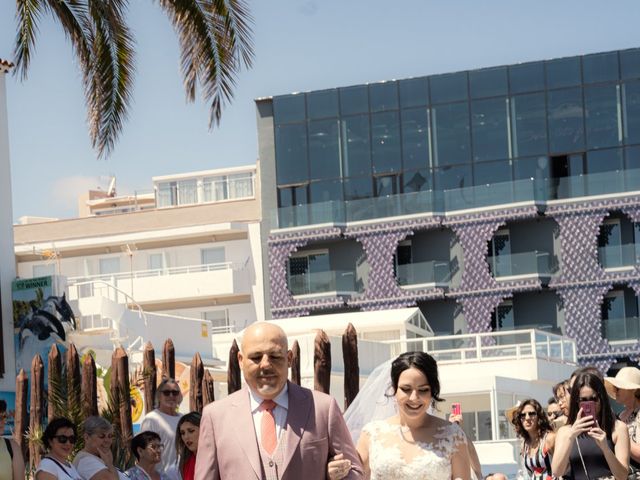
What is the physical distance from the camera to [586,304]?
188 ft

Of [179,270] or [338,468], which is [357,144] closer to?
[179,270]

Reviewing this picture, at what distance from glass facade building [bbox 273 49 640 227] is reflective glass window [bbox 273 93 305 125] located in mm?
52

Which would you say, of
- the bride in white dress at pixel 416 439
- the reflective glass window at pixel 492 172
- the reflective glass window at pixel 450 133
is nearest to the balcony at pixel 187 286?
the reflective glass window at pixel 450 133

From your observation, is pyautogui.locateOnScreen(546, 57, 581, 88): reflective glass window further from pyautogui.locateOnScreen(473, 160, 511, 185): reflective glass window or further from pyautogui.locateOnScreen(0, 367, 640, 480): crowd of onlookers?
pyautogui.locateOnScreen(0, 367, 640, 480): crowd of onlookers

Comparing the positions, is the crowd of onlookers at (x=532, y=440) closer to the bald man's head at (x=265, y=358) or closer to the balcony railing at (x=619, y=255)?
the bald man's head at (x=265, y=358)

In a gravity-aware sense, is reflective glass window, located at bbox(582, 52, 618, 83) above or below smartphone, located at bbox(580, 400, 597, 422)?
above

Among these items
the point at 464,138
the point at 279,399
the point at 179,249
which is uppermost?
the point at 464,138

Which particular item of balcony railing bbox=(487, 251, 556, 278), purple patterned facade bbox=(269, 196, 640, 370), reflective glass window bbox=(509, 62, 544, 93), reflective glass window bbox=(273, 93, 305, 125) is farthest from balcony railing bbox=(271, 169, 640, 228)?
reflective glass window bbox=(273, 93, 305, 125)

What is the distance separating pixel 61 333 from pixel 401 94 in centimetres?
2903

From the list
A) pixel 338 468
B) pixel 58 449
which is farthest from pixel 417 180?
pixel 338 468

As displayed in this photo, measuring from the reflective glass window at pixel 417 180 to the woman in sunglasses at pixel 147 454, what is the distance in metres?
49.2

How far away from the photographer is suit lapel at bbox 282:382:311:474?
6.80 metres

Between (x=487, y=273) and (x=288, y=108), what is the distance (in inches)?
440

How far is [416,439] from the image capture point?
8.23 m
